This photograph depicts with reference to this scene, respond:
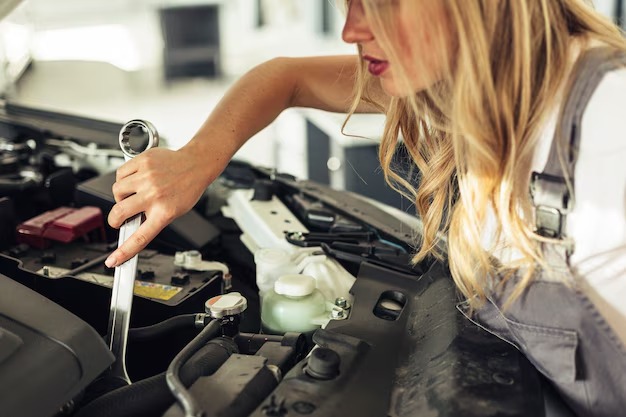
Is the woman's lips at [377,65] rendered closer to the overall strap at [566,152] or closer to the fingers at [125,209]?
the overall strap at [566,152]

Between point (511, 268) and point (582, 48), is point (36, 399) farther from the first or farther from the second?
point (582, 48)

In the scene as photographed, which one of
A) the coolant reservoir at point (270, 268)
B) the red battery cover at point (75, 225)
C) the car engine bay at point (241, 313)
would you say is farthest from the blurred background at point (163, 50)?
the coolant reservoir at point (270, 268)

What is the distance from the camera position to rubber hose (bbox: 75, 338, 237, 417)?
0.72 metres

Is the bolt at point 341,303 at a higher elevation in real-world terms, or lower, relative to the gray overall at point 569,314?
lower

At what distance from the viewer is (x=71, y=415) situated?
2.38 ft

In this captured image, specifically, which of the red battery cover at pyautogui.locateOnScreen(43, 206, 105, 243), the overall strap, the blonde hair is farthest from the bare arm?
the overall strap

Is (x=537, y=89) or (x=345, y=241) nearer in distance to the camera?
(x=537, y=89)

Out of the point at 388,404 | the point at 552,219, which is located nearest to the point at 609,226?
the point at 552,219

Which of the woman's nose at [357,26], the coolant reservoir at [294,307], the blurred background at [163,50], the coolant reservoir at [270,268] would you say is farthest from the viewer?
the blurred background at [163,50]

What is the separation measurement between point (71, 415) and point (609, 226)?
0.65 m

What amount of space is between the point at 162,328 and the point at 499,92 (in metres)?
0.54

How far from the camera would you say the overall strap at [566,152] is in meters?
0.71

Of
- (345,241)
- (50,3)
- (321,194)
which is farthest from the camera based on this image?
(50,3)

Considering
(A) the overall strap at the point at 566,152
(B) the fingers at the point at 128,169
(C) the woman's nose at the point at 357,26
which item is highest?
(C) the woman's nose at the point at 357,26
